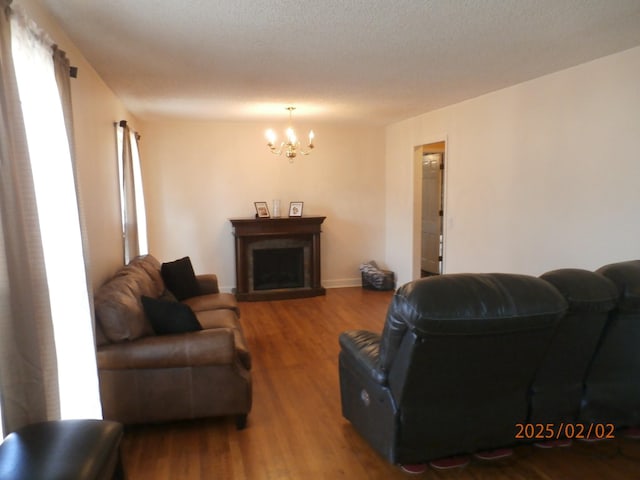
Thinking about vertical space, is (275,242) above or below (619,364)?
above

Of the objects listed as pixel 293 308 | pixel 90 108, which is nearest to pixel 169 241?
pixel 293 308

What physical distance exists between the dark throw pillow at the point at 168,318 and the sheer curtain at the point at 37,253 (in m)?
0.48

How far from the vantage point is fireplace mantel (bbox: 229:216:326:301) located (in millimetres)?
6270

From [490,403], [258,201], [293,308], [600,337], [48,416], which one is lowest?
[293,308]

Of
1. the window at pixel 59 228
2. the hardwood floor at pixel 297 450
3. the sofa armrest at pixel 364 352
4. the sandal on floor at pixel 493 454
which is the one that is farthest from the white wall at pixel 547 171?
the window at pixel 59 228

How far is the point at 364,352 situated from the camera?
241 centimetres

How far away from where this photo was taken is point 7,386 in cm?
165

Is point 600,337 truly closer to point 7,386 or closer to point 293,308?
point 7,386

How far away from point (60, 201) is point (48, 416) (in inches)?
39.3

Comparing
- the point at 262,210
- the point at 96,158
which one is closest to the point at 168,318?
the point at 96,158

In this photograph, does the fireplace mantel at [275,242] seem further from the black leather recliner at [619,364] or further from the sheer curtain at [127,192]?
the black leather recliner at [619,364]

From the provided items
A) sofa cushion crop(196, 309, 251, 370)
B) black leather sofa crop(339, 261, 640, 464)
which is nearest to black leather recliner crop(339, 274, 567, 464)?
black leather sofa crop(339, 261, 640, 464)
